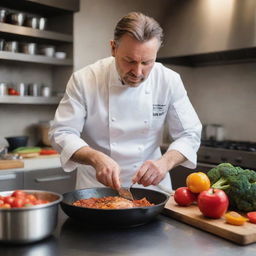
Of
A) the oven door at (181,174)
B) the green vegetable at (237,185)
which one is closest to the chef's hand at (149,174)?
the green vegetable at (237,185)

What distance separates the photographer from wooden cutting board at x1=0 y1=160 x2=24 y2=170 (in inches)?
109

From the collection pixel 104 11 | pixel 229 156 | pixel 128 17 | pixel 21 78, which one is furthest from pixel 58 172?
pixel 128 17

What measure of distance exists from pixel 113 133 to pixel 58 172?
1412 mm

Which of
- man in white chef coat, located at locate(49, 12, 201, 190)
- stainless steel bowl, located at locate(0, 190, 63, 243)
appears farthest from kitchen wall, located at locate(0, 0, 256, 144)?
stainless steel bowl, located at locate(0, 190, 63, 243)

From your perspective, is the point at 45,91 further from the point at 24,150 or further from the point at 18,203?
the point at 18,203

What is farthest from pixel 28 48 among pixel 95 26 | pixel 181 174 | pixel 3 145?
pixel 181 174

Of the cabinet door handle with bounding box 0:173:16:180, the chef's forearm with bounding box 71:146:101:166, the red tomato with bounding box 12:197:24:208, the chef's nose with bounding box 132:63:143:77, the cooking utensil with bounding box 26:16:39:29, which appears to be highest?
the cooking utensil with bounding box 26:16:39:29

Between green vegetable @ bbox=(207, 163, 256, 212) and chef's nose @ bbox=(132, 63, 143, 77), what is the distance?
1.62 feet

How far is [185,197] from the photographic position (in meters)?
1.43

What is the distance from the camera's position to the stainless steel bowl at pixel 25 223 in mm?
1008

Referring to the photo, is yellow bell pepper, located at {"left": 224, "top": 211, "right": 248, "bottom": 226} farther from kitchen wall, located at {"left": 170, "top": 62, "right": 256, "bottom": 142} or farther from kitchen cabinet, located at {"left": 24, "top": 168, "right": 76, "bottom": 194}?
kitchen wall, located at {"left": 170, "top": 62, "right": 256, "bottom": 142}

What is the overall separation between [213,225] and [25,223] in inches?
22.6

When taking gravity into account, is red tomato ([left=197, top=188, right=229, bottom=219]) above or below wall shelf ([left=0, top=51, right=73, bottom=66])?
below

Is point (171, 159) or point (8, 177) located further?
point (8, 177)
